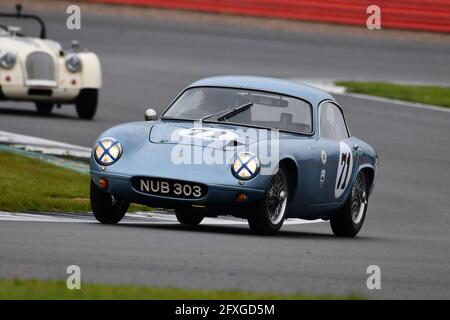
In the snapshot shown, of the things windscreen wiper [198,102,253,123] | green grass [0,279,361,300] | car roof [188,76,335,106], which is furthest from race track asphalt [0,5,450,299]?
car roof [188,76,335,106]

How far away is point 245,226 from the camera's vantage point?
1240 cm

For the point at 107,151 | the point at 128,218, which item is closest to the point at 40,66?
the point at 128,218

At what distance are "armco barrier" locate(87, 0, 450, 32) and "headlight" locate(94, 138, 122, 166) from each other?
82.3 ft

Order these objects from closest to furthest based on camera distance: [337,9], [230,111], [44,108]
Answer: [230,111] < [44,108] < [337,9]

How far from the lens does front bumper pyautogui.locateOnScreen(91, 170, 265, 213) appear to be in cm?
1041

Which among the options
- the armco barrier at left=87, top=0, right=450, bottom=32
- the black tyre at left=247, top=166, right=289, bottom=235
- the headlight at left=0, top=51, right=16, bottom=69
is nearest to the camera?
the black tyre at left=247, top=166, right=289, bottom=235

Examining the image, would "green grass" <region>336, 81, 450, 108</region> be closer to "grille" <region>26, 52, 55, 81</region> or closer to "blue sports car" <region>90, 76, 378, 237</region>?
"grille" <region>26, 52, 55, 81</region>

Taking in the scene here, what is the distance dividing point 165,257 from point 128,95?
16751 millimetres

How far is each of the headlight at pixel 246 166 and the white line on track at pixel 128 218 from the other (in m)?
1.61

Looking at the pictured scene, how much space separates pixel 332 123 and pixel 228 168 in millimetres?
2068

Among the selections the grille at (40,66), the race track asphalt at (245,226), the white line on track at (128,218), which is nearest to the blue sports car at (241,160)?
the race track asphalt at (245,226)

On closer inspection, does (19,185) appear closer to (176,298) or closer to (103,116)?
(176,298)

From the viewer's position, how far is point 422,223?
45.9 ft

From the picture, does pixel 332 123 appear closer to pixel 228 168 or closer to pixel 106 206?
pixel 228 168
